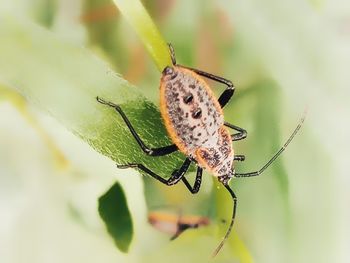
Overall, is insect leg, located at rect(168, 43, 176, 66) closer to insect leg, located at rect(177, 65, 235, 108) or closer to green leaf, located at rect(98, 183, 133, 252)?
insect leg, located at rect(177, 65, 235, 108)

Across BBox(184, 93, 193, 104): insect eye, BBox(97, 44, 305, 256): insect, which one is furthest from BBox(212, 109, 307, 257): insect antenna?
BBox(184, 93, 193, 104): insect eye

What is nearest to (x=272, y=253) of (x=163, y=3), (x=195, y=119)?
(x=195, y=119)

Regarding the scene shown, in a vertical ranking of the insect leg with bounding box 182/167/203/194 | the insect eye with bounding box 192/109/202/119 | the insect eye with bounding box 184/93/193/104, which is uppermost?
the insect eye with bounding box 184/93/193/104

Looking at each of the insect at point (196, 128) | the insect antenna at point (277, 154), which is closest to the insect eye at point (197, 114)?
the insect at point (196, 128)

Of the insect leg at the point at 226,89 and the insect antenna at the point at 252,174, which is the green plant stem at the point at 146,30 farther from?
the insect antenna at the point at 252,174

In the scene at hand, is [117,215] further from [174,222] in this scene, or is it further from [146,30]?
[146,30]

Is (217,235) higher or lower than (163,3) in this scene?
lower

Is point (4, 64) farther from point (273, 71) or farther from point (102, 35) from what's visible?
point (273, 71)

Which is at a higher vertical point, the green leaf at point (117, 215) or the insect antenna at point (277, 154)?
the insect antenna at point (277, 154)
